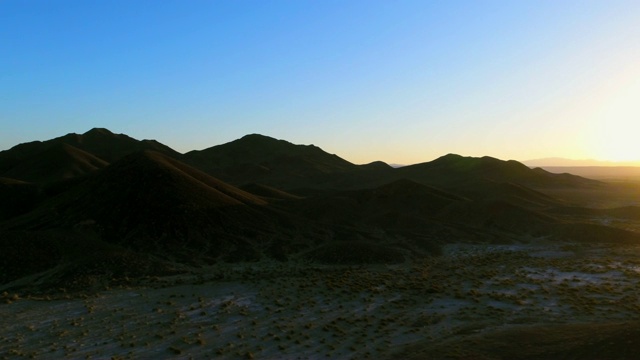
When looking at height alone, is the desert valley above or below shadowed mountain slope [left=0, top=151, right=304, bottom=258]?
below

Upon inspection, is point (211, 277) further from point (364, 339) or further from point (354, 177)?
point (354, 177)

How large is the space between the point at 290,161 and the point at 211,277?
128 m

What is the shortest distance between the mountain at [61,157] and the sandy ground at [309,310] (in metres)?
70.6

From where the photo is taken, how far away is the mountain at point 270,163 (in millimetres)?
139750

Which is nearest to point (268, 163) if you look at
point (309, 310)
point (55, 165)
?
point (55, 165)

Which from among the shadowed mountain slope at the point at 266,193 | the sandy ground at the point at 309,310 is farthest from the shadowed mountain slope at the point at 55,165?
the sandy ground at the point at 309,310

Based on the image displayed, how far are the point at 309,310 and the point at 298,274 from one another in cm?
999

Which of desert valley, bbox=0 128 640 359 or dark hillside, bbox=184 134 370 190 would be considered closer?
desert valley, bbox=0 128 640 359

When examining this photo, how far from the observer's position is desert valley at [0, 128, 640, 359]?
21766 millimetres

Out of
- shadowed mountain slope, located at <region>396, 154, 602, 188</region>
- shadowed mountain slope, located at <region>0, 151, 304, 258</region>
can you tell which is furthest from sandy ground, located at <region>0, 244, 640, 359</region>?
shadowed mountain slope, located at <region>396, 154, 602, 188</region>

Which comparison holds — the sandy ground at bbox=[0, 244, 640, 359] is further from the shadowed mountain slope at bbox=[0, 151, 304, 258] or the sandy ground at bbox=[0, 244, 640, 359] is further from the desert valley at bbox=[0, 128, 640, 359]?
the shadowed mountain slope at bbox=[0, 151, 304, 258]

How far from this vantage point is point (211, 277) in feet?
116

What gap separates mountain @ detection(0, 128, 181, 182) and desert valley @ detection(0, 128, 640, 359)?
84.5ft

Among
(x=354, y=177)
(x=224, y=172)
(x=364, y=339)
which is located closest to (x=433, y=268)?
(x=364, y=339)
